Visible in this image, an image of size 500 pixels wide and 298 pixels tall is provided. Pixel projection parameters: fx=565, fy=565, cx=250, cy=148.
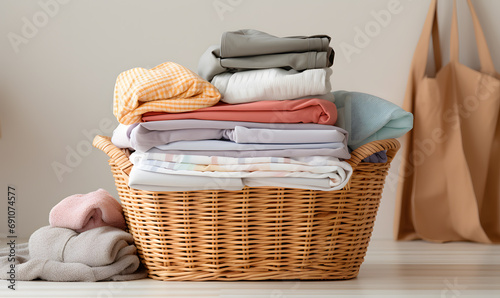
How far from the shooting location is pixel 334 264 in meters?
1.18

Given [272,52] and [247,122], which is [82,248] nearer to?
[247,122]

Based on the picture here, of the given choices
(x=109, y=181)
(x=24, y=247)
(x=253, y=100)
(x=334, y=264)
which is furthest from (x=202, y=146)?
(x=109, y=181)

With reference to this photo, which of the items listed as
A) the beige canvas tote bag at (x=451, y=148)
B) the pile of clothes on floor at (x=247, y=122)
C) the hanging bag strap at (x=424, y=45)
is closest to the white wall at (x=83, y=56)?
the hanging bag strap at (x=424, y=45)

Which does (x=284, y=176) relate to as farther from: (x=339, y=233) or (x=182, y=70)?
(x=182, y=70)

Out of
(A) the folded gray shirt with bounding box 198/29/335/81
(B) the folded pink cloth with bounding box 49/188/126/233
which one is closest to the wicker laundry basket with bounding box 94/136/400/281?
(B) the folded pink cloth with bounding box 49/188/126/233

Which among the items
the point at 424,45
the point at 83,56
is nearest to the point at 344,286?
the point at 424,45

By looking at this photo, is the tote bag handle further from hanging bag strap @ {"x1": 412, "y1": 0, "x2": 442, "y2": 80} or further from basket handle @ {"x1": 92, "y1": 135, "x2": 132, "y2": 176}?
basket handle @ {"x1": 92, "y1": 135, "x2": 132, "y2": 176}

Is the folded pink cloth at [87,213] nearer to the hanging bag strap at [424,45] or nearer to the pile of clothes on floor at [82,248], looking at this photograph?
the pile of clothes on floor at [82,248]

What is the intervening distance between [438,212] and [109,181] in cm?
114

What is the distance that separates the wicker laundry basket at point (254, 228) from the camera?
3.67ft

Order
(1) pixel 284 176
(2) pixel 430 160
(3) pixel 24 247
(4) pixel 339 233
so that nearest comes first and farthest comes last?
1. (1) pixel 284 176
2. (4) pixel 339 233
3. (3) pixel 24 247
4. (2) pixel 430 160

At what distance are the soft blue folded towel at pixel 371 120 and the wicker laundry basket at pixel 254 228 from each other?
32 millimetres

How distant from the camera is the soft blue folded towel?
1.18 meters

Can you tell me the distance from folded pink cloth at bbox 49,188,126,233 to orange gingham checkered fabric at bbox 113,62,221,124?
237 mm
